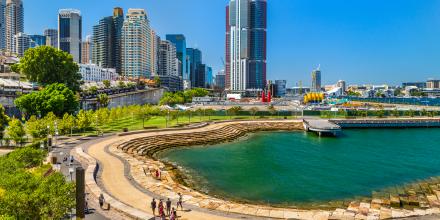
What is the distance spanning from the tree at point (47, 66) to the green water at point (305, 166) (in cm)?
5578

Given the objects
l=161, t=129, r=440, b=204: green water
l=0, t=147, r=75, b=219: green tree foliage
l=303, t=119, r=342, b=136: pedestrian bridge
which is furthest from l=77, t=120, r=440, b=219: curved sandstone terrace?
l=303, t=119, r=342, b=136: pedestrian bridge

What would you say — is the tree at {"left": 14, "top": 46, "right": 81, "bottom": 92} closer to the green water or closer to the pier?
the green water

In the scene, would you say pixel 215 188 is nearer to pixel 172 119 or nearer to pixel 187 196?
pixel 187 196

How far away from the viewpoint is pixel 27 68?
101 m

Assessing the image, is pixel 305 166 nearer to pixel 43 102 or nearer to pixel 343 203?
pixel 343 203

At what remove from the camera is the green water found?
40.5 metres

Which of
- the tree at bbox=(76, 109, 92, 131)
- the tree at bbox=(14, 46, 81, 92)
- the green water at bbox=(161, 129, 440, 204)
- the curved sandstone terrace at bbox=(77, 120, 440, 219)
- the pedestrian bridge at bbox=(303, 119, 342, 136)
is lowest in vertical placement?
the green water at bbox=(161, 129, 440, 204)

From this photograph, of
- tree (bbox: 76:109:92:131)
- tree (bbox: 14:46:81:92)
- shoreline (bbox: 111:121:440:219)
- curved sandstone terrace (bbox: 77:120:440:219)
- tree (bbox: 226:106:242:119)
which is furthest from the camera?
tree (bbox: 226:106:242:119)

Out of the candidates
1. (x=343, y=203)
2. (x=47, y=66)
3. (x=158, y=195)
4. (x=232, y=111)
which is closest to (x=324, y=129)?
(x=232, y=111)

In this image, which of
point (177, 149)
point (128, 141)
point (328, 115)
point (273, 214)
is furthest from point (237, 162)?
point (328, 115)

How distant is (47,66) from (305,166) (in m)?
77.9

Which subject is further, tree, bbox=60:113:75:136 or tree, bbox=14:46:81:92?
tree, bbox=14:46:81:92

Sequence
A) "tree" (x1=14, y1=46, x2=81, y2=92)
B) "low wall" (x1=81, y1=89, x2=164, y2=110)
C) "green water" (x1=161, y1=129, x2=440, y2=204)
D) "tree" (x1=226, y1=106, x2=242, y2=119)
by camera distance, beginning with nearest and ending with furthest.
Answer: "green water" (x1=161, y1=129, x2=440, y2=204) < "tree" (x1=14, y1=46, x2=81, y2=92) < "low wall" (x1=81, y1=89, x2=164, y2=110) < "tree" (x1=226, y1=106, x2=242, y2=119)

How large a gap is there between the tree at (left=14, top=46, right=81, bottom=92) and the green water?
55.8m
